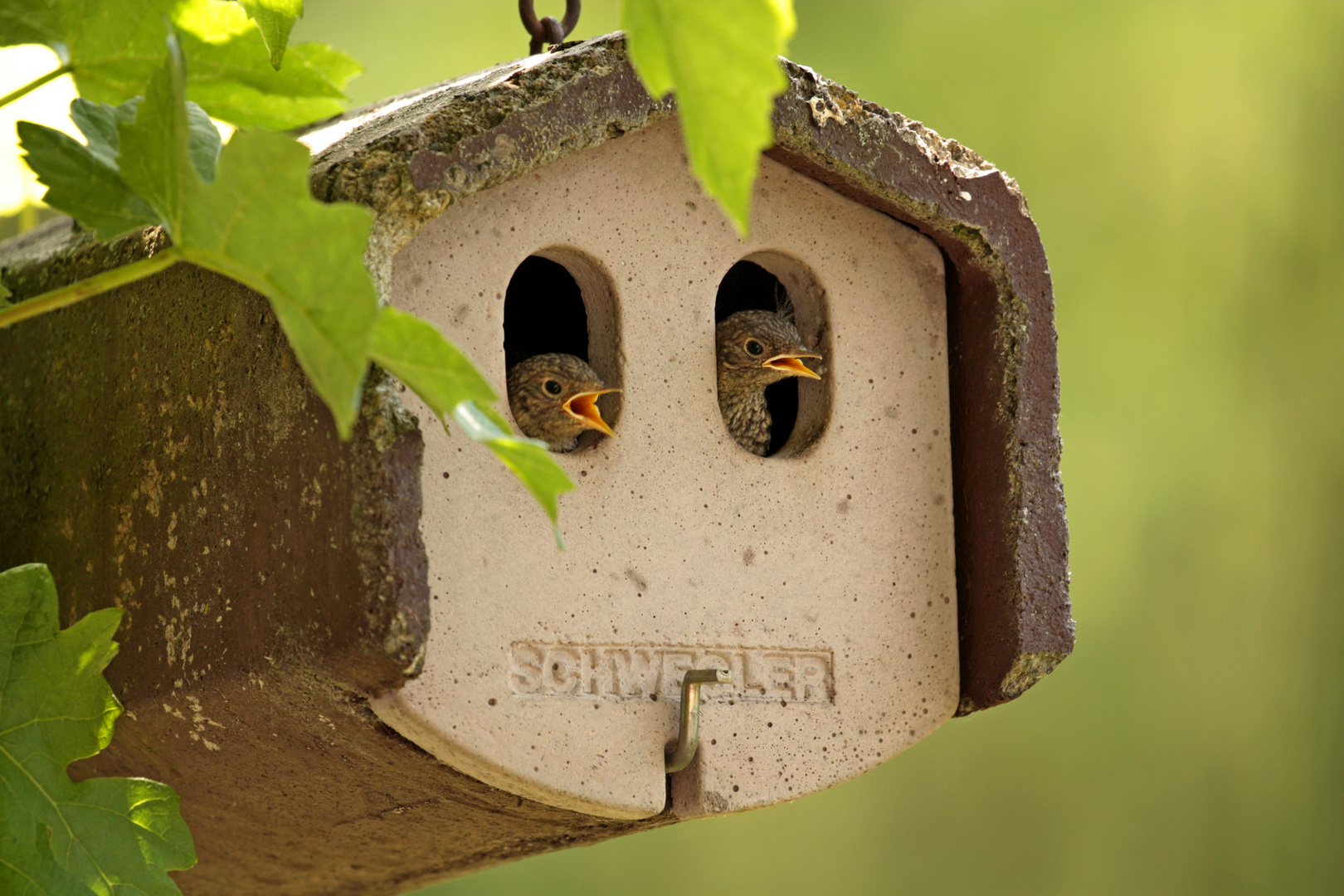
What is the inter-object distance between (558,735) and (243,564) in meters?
0.26

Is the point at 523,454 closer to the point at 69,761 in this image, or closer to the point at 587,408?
the point at 69,761

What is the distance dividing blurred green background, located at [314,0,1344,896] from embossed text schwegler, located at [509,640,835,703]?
1.74 metres

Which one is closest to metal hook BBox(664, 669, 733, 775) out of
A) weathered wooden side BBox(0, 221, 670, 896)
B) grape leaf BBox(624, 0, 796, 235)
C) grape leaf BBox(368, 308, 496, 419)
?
weathered wooden side BBox(0, 221, 670, 896)

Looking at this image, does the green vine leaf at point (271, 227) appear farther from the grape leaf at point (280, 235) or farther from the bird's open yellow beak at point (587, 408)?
the bird's open yellow beak at point (587, 408)

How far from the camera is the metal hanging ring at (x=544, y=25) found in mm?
1231

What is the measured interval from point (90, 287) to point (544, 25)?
0.75 metres

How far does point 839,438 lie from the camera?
1.24 meters

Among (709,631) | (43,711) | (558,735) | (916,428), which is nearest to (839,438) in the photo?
(916,428)

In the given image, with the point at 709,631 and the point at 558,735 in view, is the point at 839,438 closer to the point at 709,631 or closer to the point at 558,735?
the point at 709,631

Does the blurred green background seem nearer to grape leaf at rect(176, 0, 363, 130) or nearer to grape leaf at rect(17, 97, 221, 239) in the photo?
grape leaf at rect(176, 0, 363, 130)

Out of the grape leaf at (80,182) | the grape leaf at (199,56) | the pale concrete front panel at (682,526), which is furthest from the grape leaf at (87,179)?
the pale concrete front panel at (682,526)

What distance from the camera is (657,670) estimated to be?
3.65 ft

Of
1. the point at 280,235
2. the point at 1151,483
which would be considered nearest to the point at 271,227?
the point at 280,235

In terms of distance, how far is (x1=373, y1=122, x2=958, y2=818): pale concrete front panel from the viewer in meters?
1.04
